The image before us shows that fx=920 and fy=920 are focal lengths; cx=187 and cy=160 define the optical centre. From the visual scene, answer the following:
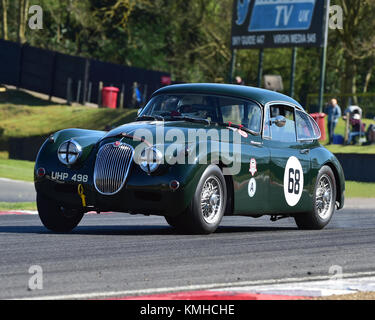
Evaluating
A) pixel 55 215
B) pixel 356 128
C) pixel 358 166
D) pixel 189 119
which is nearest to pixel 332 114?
pixel 356 128

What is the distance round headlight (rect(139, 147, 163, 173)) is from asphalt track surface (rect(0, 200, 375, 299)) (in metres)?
0.75

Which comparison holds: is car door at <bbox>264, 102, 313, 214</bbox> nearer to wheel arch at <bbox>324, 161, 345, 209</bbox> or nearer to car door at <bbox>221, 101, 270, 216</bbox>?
car door at <bbox>221, 101, 270, 216</bbox>

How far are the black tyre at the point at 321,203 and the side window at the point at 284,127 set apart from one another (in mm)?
690

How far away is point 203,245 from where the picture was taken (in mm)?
9133

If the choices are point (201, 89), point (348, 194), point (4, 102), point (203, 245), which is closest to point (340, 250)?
point (203, 245)

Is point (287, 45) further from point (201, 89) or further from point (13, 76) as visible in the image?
point (201, 89)

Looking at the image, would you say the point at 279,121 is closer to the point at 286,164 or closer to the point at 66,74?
the point at 286,164

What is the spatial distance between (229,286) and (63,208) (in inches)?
170

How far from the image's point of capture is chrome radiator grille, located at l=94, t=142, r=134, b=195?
31.5ft

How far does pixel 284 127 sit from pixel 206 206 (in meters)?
2.09

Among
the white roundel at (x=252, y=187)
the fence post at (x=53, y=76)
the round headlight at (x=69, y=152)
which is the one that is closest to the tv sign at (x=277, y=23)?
the fence post at (x=53, y=76)

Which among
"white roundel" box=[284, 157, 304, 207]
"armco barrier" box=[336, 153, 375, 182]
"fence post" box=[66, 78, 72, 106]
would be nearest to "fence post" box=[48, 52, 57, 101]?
"fence post" box=[66, 78, 72, 106]

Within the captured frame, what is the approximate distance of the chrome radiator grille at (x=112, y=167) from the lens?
9594 mm

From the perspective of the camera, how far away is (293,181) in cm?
1123
